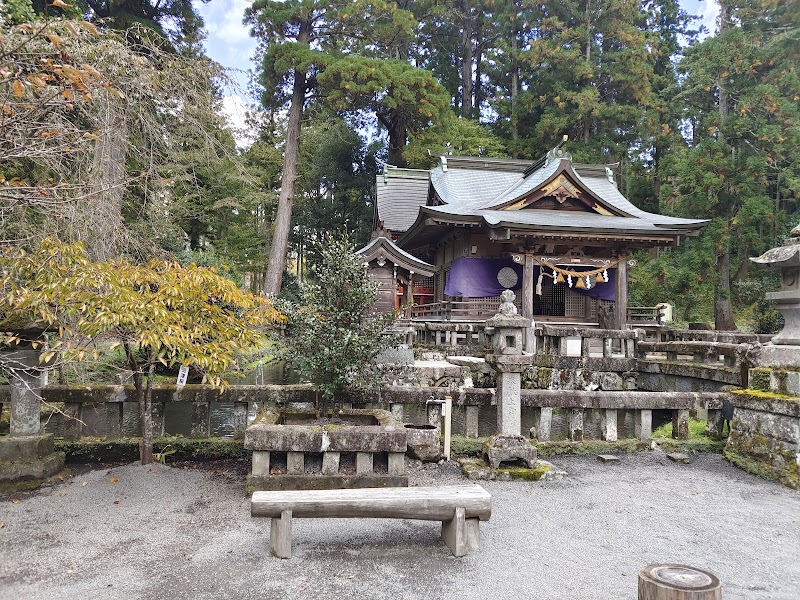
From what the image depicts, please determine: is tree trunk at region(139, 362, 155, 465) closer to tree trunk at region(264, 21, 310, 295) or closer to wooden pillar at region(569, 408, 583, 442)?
wooden pillar at region(569, 408, 583, 442)

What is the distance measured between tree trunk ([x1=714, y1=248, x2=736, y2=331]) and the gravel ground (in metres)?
19.4

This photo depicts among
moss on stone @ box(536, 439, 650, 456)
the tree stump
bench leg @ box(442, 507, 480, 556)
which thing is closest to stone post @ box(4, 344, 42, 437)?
bench leg @ box(442, 507, 480, 556)

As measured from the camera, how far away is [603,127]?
29.9 m

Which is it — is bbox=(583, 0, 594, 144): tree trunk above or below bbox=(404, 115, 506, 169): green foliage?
above

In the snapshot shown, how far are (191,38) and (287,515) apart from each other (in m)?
13.6

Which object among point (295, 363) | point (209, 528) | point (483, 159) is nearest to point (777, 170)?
point (483, 159)

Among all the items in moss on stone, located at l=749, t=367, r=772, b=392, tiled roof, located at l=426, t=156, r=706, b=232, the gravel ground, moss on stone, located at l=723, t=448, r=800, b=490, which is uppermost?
tiled roof, located at l=426, t=156, r=706, b=232

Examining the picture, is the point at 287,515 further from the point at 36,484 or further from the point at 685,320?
the point at 685,320

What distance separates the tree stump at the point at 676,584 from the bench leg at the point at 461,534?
1.29 m

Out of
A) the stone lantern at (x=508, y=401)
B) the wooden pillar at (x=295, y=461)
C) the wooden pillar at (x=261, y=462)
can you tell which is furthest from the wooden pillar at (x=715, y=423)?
the wooden pillar at (x=261, y=462)

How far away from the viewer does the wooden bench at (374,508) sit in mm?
3344

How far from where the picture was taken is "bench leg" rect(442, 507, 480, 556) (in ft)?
11.3

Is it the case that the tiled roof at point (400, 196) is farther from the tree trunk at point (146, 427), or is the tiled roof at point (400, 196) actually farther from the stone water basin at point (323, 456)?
the stone water basin at point (323, 456)

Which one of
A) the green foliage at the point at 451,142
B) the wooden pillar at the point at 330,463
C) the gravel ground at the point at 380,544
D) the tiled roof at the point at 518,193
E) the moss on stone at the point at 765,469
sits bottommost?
the gravel ground at the point at 380,544
